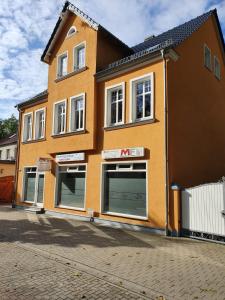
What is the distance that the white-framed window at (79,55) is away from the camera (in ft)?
53.0

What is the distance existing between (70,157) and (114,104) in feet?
11.8

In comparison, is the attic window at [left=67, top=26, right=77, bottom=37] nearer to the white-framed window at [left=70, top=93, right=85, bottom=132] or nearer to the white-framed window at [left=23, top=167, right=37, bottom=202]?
the white-framed window at [left=70, top=93, right=85, bottom=132]

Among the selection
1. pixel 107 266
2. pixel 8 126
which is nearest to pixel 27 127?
pixel 107 266

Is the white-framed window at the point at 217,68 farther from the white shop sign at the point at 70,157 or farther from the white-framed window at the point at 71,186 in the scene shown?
the white-framed window at the point at 71,186

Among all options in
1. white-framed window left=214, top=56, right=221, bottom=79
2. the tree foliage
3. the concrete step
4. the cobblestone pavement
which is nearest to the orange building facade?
white-framed window left=214, top=56, right=221, bottom=79

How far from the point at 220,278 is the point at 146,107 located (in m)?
7.88

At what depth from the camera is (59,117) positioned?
17.1m

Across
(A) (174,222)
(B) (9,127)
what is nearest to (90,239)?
(A) (174,222)

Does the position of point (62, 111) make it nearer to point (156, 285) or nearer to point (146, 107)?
point (146, 107)

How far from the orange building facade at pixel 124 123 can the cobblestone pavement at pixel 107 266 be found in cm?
223

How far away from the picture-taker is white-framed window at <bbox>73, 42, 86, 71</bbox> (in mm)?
16158

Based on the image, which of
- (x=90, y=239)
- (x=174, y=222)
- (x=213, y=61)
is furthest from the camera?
(x=213, y=61)

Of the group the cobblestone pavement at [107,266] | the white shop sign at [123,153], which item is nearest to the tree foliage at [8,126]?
the white shop sign at [123,153]

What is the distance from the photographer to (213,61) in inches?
665
